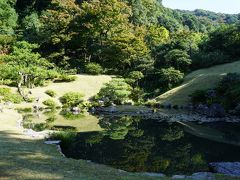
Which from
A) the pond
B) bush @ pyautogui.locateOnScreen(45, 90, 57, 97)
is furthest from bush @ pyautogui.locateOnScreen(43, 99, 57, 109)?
the pond

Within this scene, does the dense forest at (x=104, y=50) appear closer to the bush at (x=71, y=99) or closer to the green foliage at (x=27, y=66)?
the green foliage at (x=27, y=66)

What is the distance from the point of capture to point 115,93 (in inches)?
1304

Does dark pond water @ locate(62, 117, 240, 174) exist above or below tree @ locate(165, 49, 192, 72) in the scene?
below

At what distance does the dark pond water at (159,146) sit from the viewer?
13.8m

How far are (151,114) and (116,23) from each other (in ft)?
63.9

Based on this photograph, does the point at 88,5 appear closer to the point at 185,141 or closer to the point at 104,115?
the point at 104,115

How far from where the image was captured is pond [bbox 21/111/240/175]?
13953mm

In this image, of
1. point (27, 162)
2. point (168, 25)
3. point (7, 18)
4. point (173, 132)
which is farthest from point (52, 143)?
point (168, 25)

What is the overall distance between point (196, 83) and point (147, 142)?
18.2 meters

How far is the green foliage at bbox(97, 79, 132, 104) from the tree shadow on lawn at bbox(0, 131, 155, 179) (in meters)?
19.5

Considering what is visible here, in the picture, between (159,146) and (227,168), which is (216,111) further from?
(227,168)

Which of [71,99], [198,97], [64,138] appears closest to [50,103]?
[71,99]

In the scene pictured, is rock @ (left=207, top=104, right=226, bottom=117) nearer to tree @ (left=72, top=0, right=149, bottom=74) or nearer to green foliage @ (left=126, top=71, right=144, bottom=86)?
green foliage @ (left=126, top=71, right=144, bottom=86)

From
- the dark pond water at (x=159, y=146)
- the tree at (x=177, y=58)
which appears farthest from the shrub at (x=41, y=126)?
the tree at (x=177, y=58)
